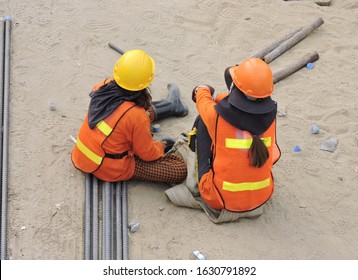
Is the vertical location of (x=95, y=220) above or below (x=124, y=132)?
below

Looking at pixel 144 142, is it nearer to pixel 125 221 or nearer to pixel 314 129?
pixel 125 221

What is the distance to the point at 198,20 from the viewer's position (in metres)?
8.00

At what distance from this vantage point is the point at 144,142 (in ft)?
17.7

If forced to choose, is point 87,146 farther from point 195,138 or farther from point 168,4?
point 168,4

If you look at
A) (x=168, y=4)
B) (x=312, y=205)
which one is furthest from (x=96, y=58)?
(x=312, y=205)

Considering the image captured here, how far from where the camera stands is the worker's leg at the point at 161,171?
18.4ft

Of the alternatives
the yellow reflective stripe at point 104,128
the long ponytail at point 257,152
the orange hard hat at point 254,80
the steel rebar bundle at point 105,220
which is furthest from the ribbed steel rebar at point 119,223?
the orange hard hat at point 254,80

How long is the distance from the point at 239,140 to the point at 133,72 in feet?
3.42

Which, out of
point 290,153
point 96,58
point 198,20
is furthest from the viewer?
point 198,20

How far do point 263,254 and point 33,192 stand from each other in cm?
207

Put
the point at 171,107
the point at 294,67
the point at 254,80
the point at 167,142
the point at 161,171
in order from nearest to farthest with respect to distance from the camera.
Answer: the point at 254,80 → the point at 161,171 → the point at 167,142 → the point at 171,107 → the point at 294,67

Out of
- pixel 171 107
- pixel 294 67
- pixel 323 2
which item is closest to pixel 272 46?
pixel 294 67

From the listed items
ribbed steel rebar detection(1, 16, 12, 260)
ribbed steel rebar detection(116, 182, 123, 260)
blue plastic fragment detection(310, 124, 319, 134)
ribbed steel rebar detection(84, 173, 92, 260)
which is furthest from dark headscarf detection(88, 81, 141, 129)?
blue plastic fragment detection(310, 124, 319, 134)

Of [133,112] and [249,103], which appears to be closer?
[249,103]
